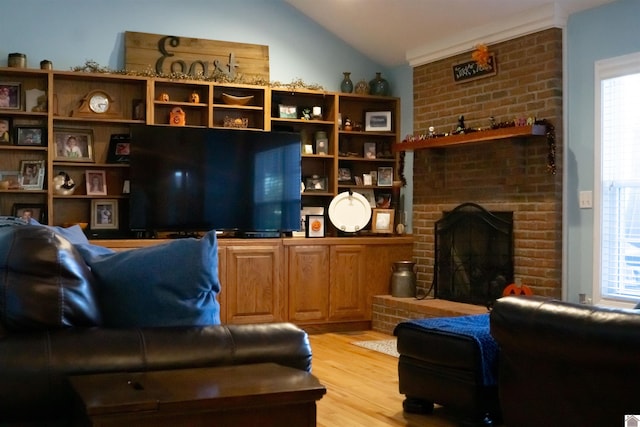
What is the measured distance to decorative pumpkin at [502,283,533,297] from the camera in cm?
529

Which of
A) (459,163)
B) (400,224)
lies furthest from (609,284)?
(400,224)

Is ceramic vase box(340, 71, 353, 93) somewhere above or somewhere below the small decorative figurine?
above

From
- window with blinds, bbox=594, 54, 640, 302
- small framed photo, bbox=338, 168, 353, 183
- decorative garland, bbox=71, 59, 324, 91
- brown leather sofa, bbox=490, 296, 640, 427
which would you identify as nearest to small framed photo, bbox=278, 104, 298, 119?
decorative garland, bbox=71, 59, 324, 91

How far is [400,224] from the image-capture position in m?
6.97

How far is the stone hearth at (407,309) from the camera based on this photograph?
5672 mm

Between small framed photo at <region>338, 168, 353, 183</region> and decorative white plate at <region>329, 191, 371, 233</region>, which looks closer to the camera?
decorative white plate at <region>329, 191, 371, 233</region>

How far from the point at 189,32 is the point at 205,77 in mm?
456

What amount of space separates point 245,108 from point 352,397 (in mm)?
3162

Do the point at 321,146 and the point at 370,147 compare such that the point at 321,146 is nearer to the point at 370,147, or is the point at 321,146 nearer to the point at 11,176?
the point at 370,147

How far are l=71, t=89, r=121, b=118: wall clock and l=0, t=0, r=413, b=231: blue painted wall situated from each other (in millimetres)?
285

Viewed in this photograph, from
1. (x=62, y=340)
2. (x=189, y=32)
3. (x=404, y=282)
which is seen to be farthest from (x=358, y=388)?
(x=189, y=32)

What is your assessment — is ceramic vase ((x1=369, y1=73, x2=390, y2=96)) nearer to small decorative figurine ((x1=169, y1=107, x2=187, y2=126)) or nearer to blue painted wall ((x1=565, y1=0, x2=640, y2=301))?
small decorative figurine ((x1=169, y1=107, x2=187, y2=126))

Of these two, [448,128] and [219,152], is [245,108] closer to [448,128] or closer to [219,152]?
[219,152]

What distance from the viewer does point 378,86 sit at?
714 cm
